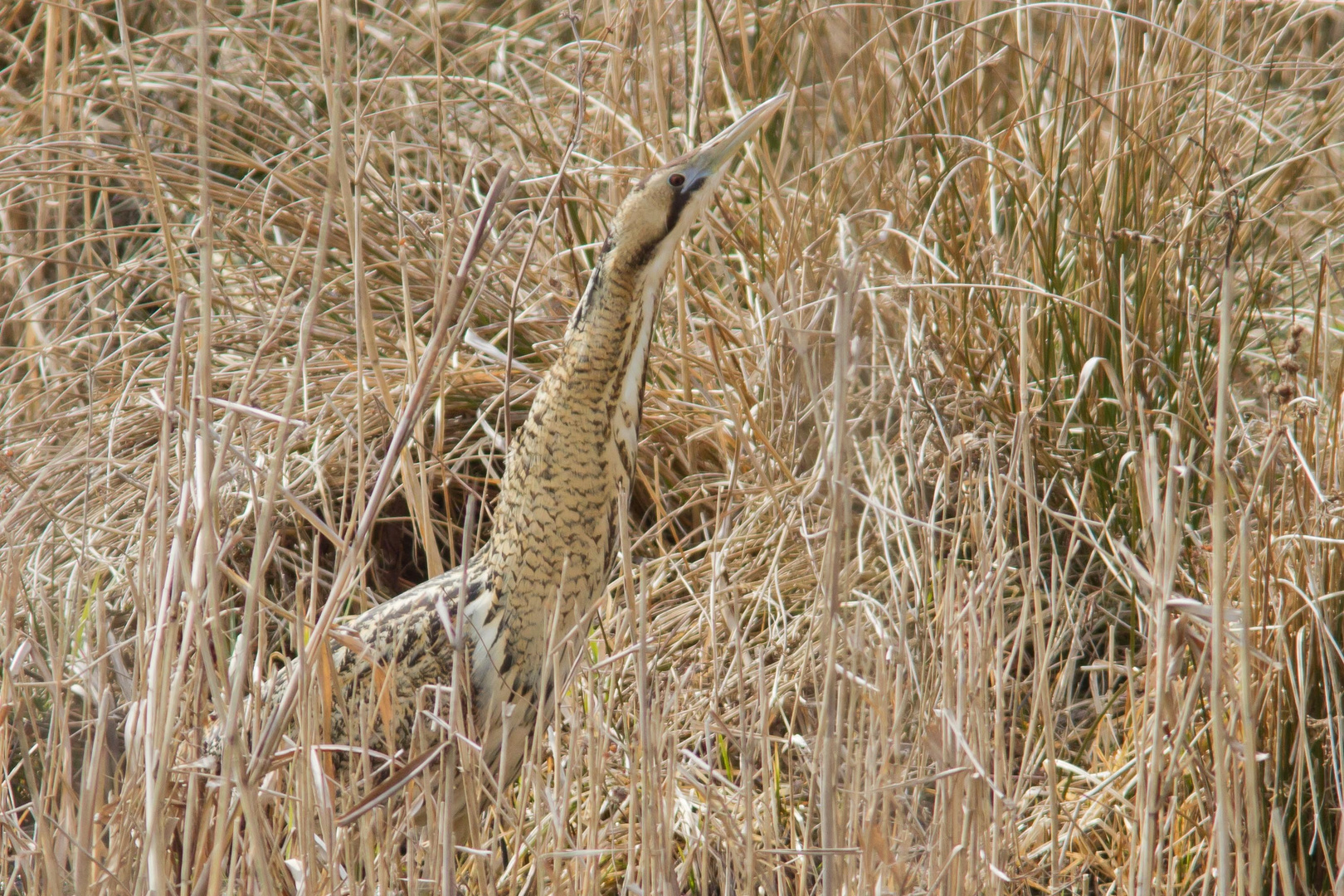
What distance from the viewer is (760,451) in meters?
2.80

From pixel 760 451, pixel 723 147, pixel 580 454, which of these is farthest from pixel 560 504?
pixel 760 451

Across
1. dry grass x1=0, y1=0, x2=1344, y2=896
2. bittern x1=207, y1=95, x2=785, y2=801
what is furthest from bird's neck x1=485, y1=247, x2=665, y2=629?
dry grass x1=0, y1=0, x2=1344, y2=896

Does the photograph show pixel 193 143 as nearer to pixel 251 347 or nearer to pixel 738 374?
pixel 251 347

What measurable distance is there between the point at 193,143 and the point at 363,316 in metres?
1.90

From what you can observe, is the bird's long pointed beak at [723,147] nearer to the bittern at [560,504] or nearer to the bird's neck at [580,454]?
the bittern at [560,504]

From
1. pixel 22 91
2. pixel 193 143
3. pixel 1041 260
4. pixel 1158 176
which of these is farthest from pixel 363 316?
pixel 22 91

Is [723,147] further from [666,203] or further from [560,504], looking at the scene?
[560,504]

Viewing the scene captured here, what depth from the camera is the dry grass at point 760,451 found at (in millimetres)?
1570

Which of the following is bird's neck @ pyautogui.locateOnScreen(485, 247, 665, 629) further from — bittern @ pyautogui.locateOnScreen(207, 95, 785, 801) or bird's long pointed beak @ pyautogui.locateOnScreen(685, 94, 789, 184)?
bird's long pointed beak @ pyautogui.locateOnScreen(685, 94, 789, 184)

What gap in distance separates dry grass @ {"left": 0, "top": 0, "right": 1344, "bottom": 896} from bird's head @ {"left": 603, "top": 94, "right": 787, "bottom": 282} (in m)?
0.13

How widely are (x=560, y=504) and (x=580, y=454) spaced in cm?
8

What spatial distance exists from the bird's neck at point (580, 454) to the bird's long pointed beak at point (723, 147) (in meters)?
0.17

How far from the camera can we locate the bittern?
193 cm

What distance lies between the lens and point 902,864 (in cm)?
156
